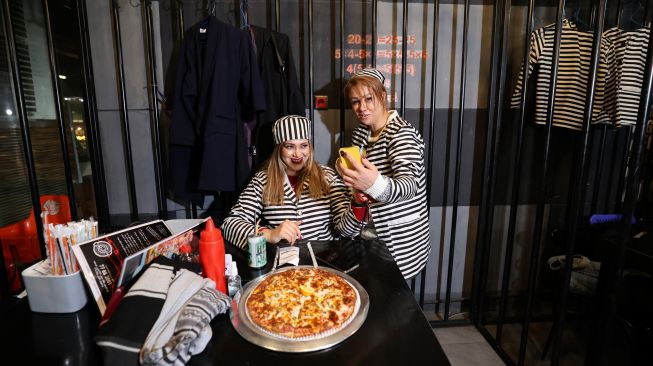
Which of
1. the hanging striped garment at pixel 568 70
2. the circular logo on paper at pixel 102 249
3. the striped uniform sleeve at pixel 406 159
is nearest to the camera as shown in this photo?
the circular logo on paper at pixel 102 249

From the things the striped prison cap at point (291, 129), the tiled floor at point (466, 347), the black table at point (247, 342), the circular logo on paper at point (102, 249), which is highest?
the striped prison cap at point (291, 129)

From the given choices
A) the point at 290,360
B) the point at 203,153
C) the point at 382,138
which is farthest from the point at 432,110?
the point at 290,360

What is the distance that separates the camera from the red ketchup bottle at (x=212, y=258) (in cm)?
88

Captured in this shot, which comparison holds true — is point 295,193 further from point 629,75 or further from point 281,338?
point 629,75

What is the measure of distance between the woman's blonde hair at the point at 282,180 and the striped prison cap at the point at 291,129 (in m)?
0.05

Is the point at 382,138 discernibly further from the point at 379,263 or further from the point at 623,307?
the point at 623,307

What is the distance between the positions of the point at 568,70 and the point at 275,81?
5.24 feet

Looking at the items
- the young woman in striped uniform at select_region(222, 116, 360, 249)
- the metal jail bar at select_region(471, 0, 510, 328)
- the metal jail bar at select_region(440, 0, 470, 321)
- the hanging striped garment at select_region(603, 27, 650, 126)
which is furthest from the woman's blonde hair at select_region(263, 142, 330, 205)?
the hanging striped garment at select_region(603, 27, 650, 126)

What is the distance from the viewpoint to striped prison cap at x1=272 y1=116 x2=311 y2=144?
1.51 meters

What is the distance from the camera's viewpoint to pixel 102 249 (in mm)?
852

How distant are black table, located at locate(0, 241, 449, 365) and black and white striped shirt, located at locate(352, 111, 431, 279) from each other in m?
0.66

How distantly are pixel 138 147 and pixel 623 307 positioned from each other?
259cm

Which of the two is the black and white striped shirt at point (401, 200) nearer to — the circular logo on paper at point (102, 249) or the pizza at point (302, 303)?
the pizza at point (302, 303)

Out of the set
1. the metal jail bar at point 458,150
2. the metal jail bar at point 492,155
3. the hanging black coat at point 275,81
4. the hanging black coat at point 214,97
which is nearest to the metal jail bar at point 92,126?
the hanging black coat at point 214,97
